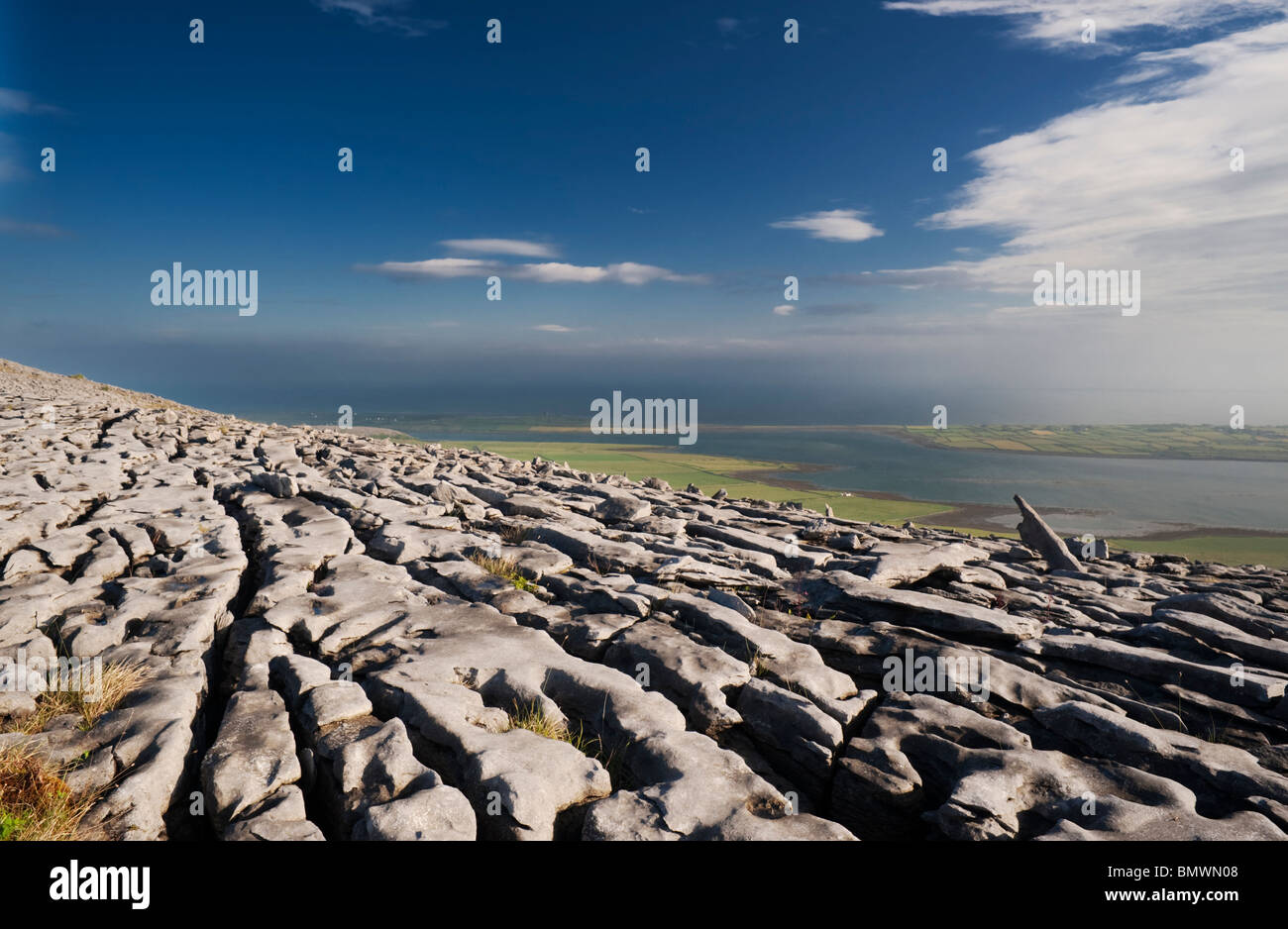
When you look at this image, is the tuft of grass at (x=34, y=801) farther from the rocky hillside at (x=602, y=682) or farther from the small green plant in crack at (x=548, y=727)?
the small green plant in crack at (x=548, y=727)

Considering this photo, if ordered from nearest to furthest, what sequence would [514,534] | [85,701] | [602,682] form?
[85,701] → [602,682] → [514,534]

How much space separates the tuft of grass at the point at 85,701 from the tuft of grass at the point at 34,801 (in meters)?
0.91

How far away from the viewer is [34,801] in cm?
626

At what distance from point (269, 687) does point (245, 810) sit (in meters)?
2.97

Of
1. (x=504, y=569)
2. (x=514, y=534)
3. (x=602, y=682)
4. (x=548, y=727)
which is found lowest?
(x=548, y=727)

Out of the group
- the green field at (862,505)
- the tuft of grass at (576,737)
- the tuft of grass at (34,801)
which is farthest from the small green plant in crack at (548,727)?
the green field at (862,505)

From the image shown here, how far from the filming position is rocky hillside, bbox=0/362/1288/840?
689cm

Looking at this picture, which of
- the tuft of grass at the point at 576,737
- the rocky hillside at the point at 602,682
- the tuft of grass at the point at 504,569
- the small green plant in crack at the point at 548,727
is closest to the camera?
the rocky hillside at the point at 602,682

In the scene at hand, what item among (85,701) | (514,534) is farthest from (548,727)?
(514,534)

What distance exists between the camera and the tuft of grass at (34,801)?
19.3 feet

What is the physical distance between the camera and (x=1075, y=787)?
7586 millimetres

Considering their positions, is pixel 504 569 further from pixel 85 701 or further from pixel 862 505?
pixel 862 505

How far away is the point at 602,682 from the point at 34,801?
6817mm
